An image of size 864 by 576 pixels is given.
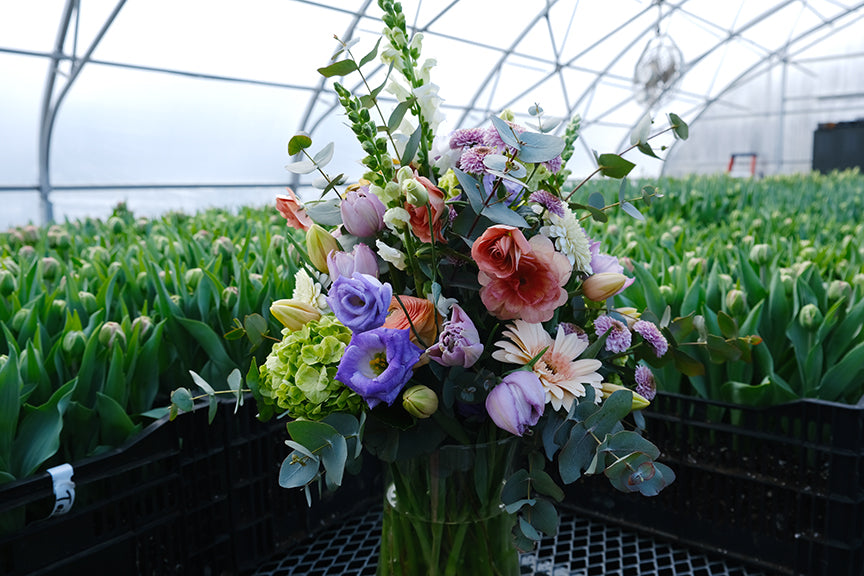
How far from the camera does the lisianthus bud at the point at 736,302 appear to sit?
1.00 m

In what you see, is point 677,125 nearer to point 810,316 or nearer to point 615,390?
point 615,390

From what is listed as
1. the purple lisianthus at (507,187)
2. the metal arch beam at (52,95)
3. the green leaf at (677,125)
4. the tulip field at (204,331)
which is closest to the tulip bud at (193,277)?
the tulip field at (204,331)

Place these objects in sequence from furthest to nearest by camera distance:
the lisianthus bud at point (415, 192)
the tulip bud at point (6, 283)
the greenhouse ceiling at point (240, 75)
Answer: the greenhouse ceiling at point (240, 75) < the tulip bud at point (6, 283) < the lisianthus bud at point (415, 192)

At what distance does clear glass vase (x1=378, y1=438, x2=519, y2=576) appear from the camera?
24.0 inches

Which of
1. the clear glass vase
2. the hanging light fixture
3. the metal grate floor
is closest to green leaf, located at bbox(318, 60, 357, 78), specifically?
the clear glass vase

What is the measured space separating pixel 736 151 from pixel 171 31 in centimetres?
1245

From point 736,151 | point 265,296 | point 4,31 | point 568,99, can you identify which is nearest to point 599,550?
point 265,296

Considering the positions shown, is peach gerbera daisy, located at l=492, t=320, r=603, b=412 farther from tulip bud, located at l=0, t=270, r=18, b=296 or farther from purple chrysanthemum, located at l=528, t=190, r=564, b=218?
tulip bud, located at l=0, t=270, r=18, b=296

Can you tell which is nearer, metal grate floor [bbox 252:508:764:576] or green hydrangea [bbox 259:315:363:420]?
green hydrangea [bbox 259:315:363:420]

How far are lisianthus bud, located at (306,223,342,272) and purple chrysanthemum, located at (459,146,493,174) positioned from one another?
0.14m

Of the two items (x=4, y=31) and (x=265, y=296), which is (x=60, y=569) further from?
(x=4, y=31)

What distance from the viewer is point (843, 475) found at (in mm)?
845

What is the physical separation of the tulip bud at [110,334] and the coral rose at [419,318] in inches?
19.6

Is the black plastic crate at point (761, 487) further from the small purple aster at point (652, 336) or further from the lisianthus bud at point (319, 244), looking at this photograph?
the lisianthus bud at point (319, 244)
